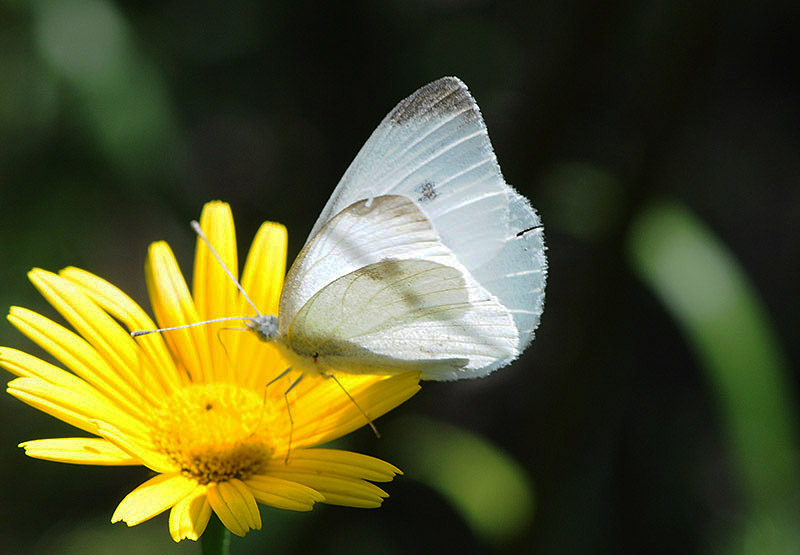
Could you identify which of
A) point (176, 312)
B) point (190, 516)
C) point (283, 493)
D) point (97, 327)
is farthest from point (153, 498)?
point (176, 312)

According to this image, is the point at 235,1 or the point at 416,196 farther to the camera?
the point at 235,1

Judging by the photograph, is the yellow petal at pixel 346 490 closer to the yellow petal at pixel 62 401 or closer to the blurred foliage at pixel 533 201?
the yellow petal at pixel 62 401

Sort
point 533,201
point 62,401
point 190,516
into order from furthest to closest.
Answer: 1. point 533,201
2. point 62,401
3. point 190,516

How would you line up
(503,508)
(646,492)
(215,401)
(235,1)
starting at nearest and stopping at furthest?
(215,401) → (503,508) → (646,492) → (235,1)

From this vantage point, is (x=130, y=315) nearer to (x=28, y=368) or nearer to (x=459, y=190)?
(x=28, y=368)

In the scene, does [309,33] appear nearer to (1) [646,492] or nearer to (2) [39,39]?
(2) [39,39]

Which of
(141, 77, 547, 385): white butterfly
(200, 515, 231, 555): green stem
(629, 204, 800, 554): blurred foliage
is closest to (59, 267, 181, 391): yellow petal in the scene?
(141, 77, 547, 385): white butterfly

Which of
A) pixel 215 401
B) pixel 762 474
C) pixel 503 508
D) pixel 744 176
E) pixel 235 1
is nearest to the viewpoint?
pixel 215 401

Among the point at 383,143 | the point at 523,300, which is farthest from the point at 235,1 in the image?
the point at 523,300
